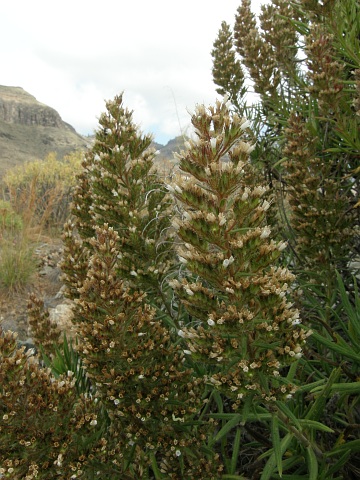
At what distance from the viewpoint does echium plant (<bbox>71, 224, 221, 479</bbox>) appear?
1755mm

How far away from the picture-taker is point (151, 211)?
7.89 feet

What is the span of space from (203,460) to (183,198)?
120cm

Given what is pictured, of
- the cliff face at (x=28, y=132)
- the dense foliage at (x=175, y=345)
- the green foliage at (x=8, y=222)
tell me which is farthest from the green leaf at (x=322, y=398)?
the cliff face at (x=28, y=132)

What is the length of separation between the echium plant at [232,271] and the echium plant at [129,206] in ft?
2.11

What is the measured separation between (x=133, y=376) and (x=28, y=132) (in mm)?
44352

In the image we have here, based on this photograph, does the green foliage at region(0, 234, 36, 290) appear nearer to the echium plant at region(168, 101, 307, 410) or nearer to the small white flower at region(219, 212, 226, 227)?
the echium plant at region(168, 101, 307, 410)

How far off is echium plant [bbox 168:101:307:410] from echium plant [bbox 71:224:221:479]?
0.29 m

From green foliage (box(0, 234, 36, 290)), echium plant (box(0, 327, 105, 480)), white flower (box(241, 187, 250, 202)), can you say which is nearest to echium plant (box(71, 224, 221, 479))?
echium plant (box(0, 327, 105, 480))

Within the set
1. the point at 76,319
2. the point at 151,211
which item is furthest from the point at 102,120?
the point at 76,319

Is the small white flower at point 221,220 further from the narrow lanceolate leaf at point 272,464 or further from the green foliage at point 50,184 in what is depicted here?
the green foliage at point 50,184

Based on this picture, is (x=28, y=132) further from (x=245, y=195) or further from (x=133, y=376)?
(x=245, y=195)

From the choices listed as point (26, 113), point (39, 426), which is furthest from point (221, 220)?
point (26, 113)

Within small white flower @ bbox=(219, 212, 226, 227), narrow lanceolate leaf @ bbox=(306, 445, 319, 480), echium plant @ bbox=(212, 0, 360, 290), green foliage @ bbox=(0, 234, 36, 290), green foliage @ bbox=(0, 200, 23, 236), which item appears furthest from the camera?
green foliage @ bbox=(0, 200, 23, 236)

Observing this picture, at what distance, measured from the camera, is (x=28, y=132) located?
138ft
